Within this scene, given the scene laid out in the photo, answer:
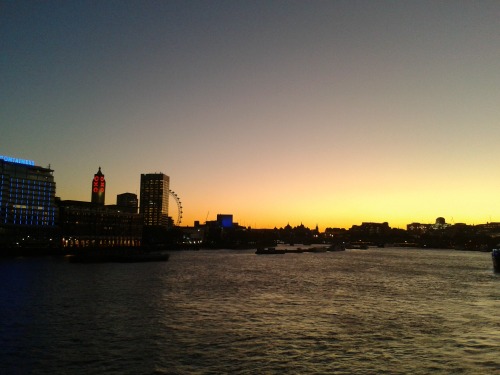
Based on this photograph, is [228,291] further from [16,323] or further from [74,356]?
[74,356]

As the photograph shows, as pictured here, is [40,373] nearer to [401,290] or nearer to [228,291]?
[228,291]

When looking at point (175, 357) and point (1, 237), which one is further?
point (1, 237)

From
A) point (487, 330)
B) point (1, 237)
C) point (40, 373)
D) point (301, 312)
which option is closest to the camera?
point (40, 373)

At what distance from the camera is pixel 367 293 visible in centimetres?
6669

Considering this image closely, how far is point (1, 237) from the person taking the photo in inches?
7805

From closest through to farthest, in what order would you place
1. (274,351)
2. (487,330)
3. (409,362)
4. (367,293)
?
(409,362)
(274,351)
(487,330)
(367,293)

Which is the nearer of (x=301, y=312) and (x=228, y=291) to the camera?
(x=301, y=312)

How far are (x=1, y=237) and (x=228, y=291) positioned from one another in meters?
170

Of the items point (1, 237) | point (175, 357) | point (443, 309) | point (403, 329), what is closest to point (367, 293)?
point (443, 309)

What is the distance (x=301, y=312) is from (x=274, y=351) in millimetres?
16731

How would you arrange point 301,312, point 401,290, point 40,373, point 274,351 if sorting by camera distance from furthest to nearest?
point 401,290 < point 301,312 < point 274,351 < point 40,373

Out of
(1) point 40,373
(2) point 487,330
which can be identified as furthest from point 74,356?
(2) point 487,330

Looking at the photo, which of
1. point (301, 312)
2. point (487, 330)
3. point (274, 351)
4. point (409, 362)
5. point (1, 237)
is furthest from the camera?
point (1, 237)

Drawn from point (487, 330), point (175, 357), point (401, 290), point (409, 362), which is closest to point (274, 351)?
point (175, 357)
